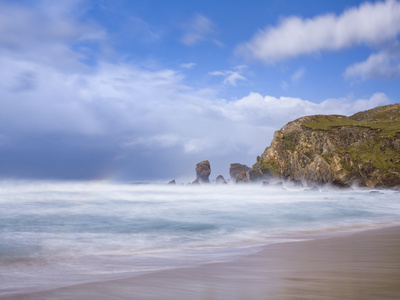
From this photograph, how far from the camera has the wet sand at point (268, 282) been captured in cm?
373

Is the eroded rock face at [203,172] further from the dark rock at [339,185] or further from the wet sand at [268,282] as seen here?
the wet sand at [268,282]

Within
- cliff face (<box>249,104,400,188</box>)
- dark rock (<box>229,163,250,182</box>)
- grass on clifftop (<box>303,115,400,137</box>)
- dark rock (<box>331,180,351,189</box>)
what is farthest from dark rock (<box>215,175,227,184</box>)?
dark rock (<box>331,180,351,189</box>)

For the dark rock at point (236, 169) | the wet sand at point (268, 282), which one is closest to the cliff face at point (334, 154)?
the dark rock at point (236, 169)

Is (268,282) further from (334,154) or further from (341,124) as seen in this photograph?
(341,124)

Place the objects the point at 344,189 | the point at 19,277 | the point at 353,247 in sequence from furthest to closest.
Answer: the point at 344,189 < the point at 353,247 < the point at 19,277

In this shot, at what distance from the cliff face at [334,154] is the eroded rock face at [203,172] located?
78.7ft

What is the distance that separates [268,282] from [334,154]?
77.9 m

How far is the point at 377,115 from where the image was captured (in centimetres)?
12094

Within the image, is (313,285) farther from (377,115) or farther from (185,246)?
(377,115)

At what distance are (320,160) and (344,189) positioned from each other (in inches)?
419

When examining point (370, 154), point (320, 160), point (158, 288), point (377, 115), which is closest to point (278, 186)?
point (320, 160)

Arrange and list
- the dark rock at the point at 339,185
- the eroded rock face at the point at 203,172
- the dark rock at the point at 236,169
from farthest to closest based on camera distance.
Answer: the dark rock at the point at 236,169, the eroded rock face at the point at 203,172, the dark rock at the point at 339,185

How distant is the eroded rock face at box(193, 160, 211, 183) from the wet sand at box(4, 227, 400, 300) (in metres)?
102

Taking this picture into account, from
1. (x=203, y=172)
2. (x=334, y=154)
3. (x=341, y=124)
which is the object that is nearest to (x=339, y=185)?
(x=334, y=154)
